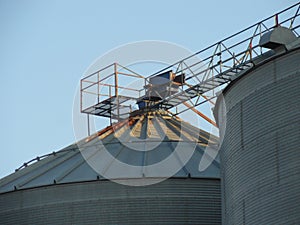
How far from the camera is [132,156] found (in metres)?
40.7

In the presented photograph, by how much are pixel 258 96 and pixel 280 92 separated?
1263mm

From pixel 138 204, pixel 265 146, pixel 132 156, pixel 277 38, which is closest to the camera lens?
pixel 265 146

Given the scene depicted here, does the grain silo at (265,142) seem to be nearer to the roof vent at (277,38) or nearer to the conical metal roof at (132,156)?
the roof vent at (277,38)

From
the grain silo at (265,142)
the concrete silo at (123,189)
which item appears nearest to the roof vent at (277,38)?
the grain silo at (265,142)

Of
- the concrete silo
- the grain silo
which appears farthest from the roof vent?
the concrete silo

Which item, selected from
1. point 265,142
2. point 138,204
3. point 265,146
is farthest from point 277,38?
point 138,204

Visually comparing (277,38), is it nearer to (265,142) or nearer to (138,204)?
(265,142)

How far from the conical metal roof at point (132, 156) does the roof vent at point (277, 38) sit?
23.7ft

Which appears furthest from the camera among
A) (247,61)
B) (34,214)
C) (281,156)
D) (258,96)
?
(34,214)

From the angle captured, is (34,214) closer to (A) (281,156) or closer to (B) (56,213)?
(B) (56,213)

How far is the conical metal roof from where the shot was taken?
39656mm

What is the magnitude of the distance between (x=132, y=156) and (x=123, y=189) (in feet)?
7.21

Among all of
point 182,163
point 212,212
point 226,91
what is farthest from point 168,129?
point 226,91

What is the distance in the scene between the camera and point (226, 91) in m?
34.0
